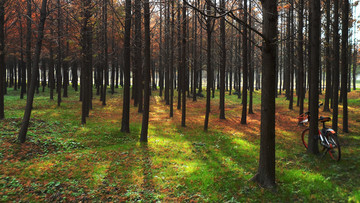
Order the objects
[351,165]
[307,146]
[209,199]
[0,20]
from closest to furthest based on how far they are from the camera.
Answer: [209,199], [351,165], [307,146], [0,20]

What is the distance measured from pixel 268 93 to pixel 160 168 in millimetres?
4224

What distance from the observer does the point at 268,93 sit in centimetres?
539

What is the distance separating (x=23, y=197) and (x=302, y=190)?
6873mm

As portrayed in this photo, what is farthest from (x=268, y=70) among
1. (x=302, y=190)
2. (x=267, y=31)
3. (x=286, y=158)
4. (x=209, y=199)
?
(x=286, y=158)

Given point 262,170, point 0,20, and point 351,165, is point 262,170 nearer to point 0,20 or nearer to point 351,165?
point 351,165

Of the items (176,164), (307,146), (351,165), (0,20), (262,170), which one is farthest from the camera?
(0,20)

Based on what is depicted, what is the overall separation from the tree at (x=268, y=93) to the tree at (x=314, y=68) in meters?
3.36

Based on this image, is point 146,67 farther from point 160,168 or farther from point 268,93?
point 268,93

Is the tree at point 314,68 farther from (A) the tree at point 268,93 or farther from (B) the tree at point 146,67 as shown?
(B) the tree at point 146,67

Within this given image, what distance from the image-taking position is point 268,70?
5.34 m

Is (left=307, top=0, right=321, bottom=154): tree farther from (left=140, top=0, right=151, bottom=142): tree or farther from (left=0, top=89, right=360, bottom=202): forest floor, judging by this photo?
(left=140, top=0, right=151, bottom=142): tree

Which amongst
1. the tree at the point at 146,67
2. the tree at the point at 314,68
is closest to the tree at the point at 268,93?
the tree at the point at 314,68

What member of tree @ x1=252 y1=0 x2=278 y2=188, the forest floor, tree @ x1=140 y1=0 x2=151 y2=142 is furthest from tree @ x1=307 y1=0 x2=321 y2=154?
tree @ x1=140 y1=0 x2=151 y2=142

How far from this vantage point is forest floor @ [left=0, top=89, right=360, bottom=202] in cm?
542
